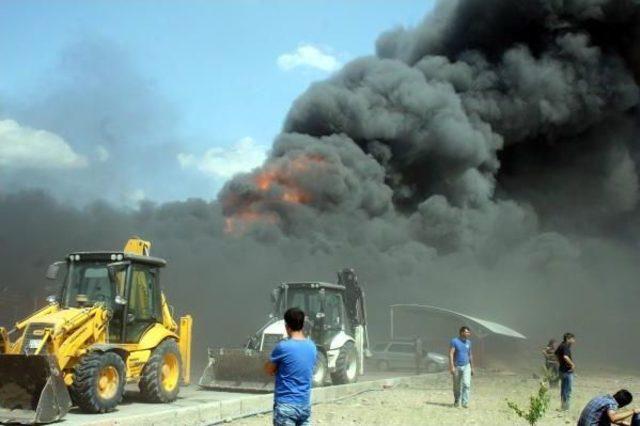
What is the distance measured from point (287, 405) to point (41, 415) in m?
4.42

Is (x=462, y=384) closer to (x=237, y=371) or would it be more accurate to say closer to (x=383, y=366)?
(x=237, y=371)

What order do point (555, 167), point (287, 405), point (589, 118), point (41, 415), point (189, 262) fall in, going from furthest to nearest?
point (555, 167), point (589, 118), point (189, 262), point (41, 415), point (287, 405)

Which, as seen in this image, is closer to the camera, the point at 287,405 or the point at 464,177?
the point at 287,405

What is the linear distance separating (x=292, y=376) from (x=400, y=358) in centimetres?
2076

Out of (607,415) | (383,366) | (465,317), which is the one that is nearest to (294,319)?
(607,415)

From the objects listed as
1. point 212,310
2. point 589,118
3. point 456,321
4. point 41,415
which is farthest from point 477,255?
point 41,415

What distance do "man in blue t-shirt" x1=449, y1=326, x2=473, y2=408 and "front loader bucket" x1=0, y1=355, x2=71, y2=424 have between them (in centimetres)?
670

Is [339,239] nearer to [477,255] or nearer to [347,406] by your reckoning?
[477,255]

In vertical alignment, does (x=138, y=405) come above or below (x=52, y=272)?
below

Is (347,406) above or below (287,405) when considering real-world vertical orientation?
below

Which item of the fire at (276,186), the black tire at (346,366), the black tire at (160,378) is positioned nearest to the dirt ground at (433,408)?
the black tire at (346,366)

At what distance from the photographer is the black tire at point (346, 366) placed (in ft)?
46.9

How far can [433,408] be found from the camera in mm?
11445

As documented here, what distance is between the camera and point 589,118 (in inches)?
1271
